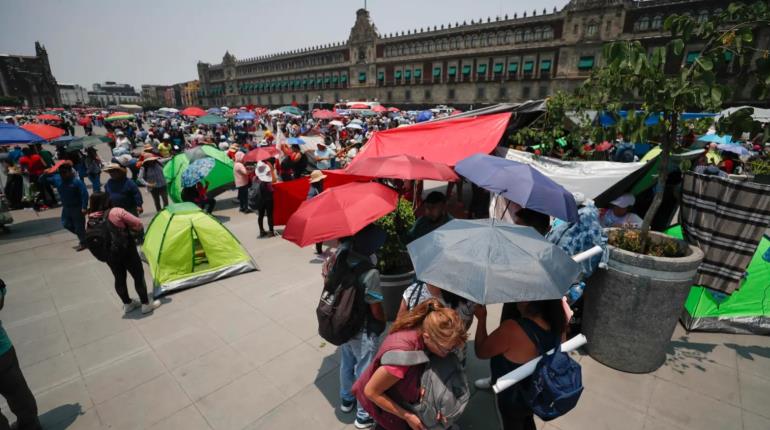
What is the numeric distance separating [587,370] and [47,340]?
6326mm

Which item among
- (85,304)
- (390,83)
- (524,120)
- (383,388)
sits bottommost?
(85,304)

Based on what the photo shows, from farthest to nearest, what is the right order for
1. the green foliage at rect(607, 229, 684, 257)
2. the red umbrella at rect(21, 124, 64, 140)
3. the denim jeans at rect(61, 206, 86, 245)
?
1. the red umbrella at rect(21, 124, 64, 140)
2. the denim jeans at rect(61, 206, 86, 245)
3. the green foliage at rect(607, 229, 684, 257)

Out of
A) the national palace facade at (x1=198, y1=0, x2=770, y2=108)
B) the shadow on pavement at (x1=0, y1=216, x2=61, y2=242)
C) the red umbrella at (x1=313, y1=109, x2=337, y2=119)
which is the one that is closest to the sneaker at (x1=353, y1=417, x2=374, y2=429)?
the shadow on pavement at (x1=0, y1=216, x2=61, y2=242)

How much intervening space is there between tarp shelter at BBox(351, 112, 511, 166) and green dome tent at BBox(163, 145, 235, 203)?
14.7ft

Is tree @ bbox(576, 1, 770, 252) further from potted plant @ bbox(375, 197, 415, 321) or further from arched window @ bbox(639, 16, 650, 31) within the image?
arched window @ bbox(639, 16, 650, 31)

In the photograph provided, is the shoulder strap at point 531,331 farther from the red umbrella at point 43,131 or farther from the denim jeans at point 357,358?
the red umbrella at point 43,131

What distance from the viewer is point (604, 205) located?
5137 millimetres

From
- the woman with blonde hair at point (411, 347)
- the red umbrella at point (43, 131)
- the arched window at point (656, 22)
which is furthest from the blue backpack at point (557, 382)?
the arched window at point (656, 22)

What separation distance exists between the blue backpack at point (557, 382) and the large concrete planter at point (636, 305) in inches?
65.8

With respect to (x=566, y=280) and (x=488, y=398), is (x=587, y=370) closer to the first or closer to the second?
(x=488, y=398)

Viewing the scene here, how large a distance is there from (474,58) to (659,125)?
4986cm

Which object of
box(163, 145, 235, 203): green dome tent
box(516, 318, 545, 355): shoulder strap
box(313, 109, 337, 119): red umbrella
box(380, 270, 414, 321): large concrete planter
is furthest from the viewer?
box(313, 109, 337, 119): red umbrella

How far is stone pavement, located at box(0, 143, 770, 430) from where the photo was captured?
3.05 m

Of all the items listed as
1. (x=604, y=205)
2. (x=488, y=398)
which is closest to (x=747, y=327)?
(x=604, y=205)
